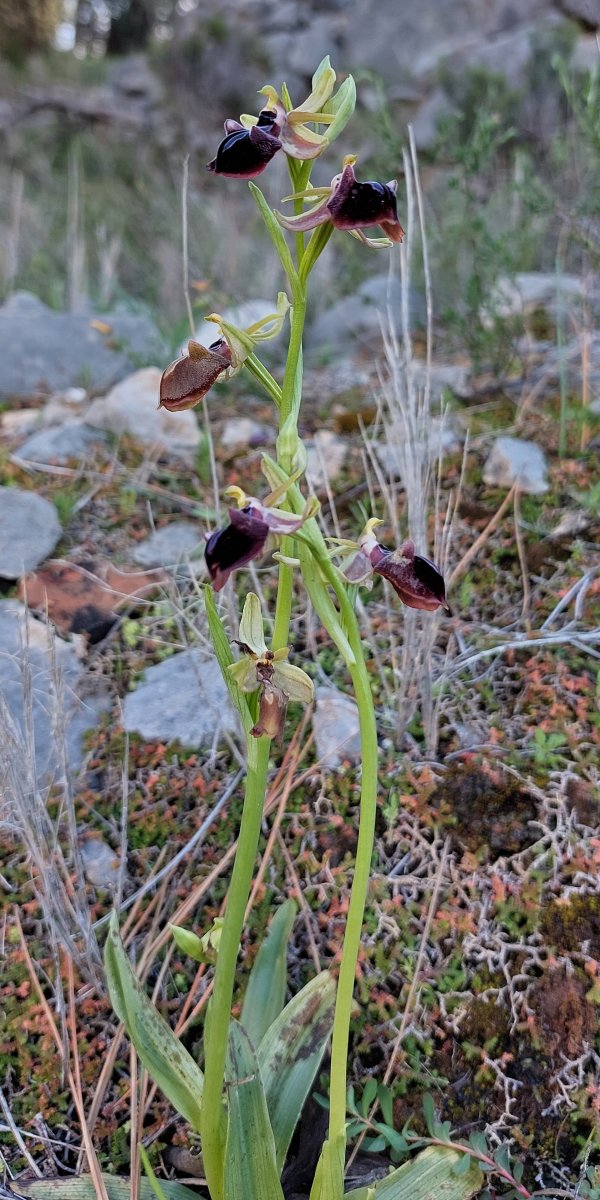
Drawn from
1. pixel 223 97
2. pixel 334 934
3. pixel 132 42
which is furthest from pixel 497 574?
pixel 132 42

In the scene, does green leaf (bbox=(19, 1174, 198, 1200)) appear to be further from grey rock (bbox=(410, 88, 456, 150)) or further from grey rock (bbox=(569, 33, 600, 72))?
grey rock (bbox=(410, 88, 456, 150))

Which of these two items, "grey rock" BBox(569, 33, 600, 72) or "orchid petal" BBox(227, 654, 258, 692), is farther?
"grey rock" BBox(569, 33, 600, 72)

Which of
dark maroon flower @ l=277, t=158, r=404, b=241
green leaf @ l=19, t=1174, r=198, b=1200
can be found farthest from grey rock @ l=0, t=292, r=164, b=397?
green leaf @ l=19, t=1174, r=198, b=1200

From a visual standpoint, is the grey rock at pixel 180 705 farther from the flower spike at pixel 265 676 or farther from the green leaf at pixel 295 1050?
the flower spike at pixel 265 676

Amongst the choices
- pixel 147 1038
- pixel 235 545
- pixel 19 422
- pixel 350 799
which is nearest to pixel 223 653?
pixel 235 545

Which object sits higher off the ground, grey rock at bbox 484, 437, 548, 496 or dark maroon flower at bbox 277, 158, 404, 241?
dark maroon flower at bbox 277, 158, 404, 241

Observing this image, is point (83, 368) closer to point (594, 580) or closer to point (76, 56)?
point (594, 580)

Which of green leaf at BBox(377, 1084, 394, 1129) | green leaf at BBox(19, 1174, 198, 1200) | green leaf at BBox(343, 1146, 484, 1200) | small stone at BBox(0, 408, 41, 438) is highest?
small stone at BBox(0, 408, 41, 438)
